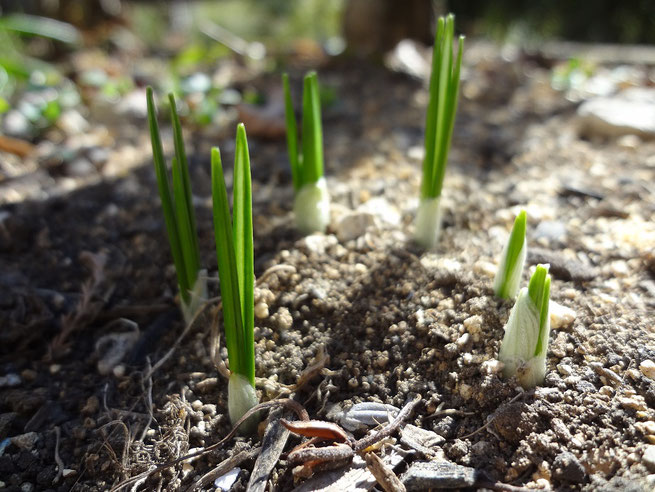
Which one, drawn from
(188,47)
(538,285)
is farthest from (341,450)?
(188,47)

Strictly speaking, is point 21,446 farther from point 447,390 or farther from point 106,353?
point 447,390

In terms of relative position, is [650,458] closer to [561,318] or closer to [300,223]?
[561,318]

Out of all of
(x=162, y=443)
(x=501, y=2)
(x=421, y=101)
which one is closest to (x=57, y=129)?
(x=421, y=101)

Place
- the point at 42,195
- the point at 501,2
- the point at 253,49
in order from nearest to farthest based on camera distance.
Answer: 1. the point at 42,195
2. the point at 253,49
3. the point at 501,2

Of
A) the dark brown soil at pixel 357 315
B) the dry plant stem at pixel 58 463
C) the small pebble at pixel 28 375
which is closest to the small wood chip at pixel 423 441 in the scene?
the dark brown soil at pixel 357 315

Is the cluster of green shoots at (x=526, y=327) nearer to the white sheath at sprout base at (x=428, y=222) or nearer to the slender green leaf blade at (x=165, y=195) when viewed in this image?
the white sheath at sprout base at (x=428, y=222)

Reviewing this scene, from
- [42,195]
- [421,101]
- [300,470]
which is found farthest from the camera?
[421,101]
